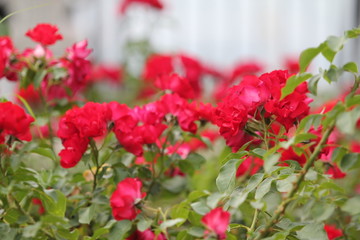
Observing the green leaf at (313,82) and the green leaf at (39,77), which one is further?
the green leaf at (39,77)

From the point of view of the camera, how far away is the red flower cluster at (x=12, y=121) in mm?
775

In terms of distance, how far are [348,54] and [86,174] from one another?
3.57 m

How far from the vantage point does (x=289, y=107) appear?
30.5 inches

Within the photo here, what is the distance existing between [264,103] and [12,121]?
0.32m

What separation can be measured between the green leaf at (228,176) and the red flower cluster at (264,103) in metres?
0.06

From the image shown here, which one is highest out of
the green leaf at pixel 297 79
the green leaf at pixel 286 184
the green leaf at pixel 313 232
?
the green leaf at pixel 297 79

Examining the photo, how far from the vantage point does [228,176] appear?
29.1 inches

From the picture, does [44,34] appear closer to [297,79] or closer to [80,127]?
[80,127]

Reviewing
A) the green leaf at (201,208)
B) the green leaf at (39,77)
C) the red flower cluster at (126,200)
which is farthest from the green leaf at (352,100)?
the green leaf at (39,77)

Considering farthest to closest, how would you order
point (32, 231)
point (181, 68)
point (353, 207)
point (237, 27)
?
point (237, 27), point (181, 68), point (32, 231), point (353, 207)

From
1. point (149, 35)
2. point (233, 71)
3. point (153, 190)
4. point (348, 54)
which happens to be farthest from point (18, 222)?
point (348, 54)

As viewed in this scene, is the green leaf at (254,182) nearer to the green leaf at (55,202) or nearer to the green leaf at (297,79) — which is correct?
the green leaf at (297,79)

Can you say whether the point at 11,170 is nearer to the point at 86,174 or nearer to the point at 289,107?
the point at 86,174

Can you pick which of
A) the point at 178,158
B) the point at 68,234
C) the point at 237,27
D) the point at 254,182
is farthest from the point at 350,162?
the point at 237,27
